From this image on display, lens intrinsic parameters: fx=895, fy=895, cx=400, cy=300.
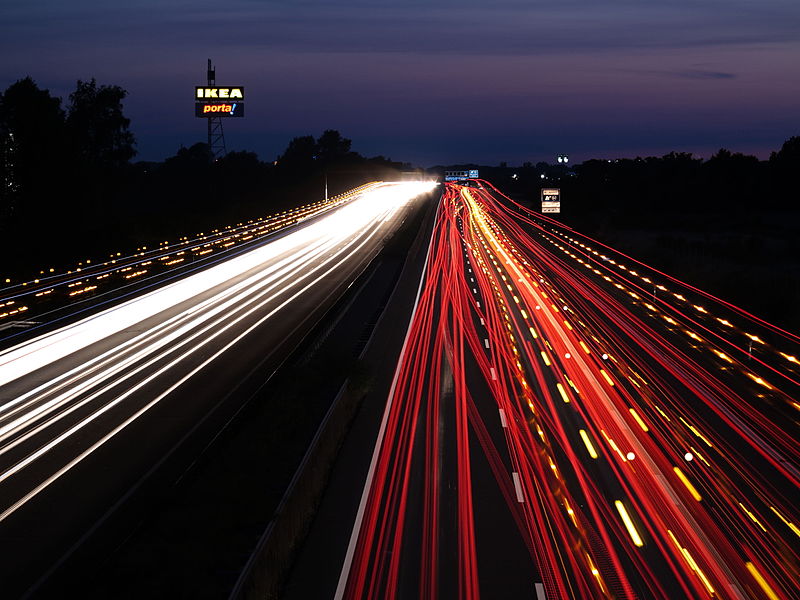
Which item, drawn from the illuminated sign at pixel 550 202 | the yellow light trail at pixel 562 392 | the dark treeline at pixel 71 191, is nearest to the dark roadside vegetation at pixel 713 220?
the illuminated sign at pixel 550 202

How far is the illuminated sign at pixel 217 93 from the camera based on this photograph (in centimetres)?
10188

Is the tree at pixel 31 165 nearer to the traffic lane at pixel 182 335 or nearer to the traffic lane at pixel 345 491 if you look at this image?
the traffic lane at pixel 182 335

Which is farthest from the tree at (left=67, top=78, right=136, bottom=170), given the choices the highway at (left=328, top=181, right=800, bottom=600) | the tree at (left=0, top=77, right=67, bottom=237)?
the highway at (left=328, top=181, right=800, bottom=600)

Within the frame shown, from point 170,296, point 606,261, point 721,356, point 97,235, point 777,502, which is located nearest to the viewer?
point 777,502

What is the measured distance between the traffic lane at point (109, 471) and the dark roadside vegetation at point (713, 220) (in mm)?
18538

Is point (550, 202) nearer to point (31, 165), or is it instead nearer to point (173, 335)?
point (31, 165)

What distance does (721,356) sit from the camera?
24.6 meters

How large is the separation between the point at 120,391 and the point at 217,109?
85.4m

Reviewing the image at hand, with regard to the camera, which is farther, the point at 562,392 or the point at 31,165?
the point at 31,165

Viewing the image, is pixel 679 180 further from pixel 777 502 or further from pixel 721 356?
pixel 777 502

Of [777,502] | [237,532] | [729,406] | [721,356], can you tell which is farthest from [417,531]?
[721,356]

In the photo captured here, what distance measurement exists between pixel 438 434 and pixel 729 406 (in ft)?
22.1

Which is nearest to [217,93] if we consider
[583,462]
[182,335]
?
[182,335]

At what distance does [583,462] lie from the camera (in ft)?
52.3
